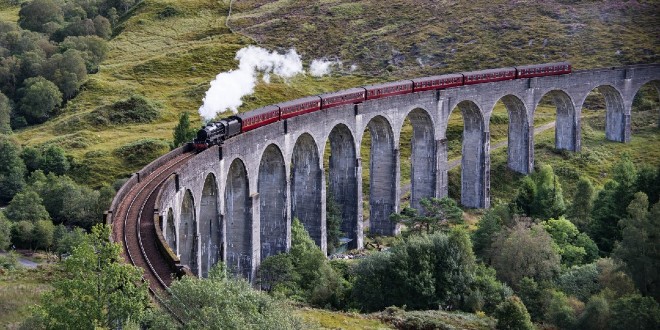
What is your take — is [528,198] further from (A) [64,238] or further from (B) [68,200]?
(B) [68,200]

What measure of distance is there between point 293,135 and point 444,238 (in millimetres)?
14555

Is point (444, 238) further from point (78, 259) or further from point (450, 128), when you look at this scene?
point (450, 128)

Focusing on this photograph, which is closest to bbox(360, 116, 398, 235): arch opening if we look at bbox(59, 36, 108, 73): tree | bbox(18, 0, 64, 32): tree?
bbox(59, 36, 108, 73): tree

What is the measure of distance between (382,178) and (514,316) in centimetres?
3016

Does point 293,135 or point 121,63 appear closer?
point 293,135

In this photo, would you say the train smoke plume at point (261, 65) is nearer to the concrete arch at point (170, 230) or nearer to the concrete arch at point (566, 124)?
the concrete arch at point (566, 124)

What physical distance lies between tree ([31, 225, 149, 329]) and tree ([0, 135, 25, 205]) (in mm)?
56822

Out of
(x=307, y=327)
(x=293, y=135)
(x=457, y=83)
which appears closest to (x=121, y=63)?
(x=457, y=83)

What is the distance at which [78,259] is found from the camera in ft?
106

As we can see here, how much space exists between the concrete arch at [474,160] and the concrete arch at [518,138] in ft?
18.8

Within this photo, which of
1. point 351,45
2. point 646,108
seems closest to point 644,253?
point 646,108

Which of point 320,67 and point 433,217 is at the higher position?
point 320,67

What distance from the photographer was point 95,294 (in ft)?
105

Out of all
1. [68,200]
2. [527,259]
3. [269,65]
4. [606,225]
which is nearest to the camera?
[527,259]
